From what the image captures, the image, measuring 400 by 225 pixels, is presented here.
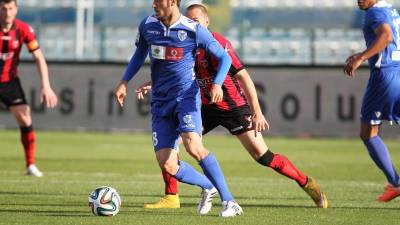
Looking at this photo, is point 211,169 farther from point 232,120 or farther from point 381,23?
point 381,23

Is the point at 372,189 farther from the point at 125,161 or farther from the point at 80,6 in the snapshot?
the point at 80,6

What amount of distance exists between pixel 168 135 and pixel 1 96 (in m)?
5.62

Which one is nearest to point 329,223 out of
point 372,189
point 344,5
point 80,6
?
point 372,189

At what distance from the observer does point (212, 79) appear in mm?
10102

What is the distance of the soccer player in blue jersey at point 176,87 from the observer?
9102 millimetres

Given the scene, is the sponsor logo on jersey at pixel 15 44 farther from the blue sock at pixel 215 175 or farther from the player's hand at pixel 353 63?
the player's hand at pixel 353 63

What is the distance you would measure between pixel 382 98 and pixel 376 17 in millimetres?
999

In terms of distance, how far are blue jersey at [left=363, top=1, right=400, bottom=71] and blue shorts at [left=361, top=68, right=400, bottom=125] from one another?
0.33 ft

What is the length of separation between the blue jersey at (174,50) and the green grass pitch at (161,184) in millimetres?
1256

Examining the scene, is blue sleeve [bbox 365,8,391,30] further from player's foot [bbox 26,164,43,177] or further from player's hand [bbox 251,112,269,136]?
player's foot [bbox 26,164,43,177]

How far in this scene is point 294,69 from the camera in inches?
979

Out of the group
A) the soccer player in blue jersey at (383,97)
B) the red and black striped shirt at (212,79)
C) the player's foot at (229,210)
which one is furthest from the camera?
the soccer player in blue jersey at (383,97)

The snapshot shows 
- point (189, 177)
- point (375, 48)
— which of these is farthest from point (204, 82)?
point (375, 48)

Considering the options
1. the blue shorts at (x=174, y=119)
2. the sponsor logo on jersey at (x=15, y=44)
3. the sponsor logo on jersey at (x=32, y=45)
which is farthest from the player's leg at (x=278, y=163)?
the sponsor logo on jersey at (x=15, y=44)
